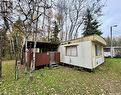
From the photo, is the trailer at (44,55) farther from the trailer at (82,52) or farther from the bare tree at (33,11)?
the bare tree at (33,11)

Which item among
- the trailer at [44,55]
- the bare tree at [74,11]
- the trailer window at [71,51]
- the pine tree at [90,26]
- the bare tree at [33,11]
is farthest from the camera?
the bare tree at [74,11]

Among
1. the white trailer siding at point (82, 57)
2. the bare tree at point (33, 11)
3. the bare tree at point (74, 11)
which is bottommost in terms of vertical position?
the white trailer siding at point (82, 57)

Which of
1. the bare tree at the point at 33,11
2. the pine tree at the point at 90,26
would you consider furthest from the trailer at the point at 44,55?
the pine tree at the point at 90,26

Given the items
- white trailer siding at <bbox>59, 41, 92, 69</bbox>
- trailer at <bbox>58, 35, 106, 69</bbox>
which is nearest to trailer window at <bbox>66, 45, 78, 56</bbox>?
trailer at <bbox>58, 35, 106, 69</bbox>

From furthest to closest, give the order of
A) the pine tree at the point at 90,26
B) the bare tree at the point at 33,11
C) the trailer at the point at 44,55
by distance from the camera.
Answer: the pine tree at the point at 90,26, the trailer at the point at 44,55, the bare tree at the point at 33,11

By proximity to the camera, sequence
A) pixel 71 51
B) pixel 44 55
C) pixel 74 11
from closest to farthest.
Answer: pixel 44 55
pixel 71 51
pixel 74 11

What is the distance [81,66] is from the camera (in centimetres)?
1373

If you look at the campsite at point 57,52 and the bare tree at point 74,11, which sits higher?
the bare tree at point 74,11

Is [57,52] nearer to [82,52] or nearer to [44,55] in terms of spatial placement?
[44,55]

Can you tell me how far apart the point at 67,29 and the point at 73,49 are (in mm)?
18764

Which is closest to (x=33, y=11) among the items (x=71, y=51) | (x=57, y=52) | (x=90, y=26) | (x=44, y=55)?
(x=44, y=55)

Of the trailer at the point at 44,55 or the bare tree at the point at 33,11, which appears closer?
the bare tree at the point at 33,11

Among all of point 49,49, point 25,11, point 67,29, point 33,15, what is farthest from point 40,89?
point 67,29

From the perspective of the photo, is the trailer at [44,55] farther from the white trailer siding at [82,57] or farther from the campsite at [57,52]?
the white trailer siding at [82,57]
